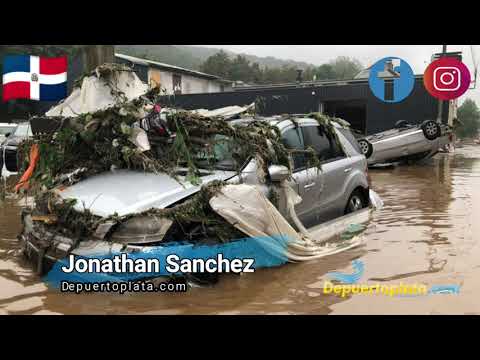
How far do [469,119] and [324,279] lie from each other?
5818cm

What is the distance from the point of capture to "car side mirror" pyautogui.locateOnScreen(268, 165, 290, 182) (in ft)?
15.8

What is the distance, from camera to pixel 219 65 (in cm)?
6481

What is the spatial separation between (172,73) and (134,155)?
29.1m

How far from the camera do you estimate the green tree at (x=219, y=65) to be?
63.6 m

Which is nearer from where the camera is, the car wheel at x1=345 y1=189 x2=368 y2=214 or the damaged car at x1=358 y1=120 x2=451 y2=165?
the car wheel at x1=345 y1=189 x2=368 y2=214

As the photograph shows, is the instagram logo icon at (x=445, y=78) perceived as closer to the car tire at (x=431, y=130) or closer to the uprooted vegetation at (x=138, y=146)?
the car tire at (x=431, y=130)

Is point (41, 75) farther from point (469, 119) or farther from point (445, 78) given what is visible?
point (469, 119)

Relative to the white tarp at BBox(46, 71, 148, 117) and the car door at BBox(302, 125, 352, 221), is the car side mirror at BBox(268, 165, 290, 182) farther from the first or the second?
the white tarp at BBox(46, 71, 148, 117)

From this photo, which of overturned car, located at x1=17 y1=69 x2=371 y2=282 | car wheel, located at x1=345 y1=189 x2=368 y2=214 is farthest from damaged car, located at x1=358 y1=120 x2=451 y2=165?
overturned car, located at x1=17 y1=69 x2=371 y2=282

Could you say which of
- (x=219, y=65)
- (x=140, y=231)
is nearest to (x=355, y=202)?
(x=140, y=231)

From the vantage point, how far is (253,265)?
455cm

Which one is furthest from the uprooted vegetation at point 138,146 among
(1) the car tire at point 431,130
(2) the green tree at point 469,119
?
(2) the green tree at point 469,119

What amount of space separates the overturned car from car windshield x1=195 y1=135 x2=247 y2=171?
1 cm

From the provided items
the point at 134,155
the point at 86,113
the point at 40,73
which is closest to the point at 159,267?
the point at 134,155
